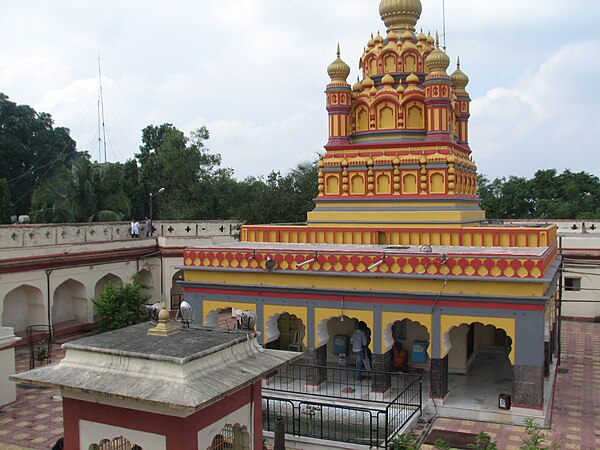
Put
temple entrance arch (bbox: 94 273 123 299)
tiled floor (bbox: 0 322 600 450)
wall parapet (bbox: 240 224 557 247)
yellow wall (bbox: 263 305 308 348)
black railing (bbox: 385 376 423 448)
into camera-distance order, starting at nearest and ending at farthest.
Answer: black railing (bbox: 385 376 423 448) < tiled floor (bbox: 0 322 600 450) < yellow wall (bbox: 263 305 308 348) < wall parapet (bbox: 240 224 557 247) < temple entrance arch (bbox: 94 273 123 299)

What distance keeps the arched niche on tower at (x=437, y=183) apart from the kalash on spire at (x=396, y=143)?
0.09 feet

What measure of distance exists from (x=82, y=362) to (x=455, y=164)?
12528mm

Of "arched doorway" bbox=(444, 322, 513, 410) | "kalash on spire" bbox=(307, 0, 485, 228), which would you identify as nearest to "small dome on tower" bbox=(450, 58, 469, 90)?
"kalash on spire" bbox=(307, 0, 485, 228)

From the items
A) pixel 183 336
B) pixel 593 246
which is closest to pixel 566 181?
pixel 593 246

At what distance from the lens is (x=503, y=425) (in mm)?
12867

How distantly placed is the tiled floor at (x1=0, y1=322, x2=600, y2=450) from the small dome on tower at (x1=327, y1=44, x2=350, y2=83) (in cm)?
1054

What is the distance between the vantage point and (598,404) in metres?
14.3

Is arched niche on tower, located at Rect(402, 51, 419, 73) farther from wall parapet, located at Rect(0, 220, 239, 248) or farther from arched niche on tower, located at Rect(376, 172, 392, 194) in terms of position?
wall parapet, located at Rect(0, 220, 239, 248)

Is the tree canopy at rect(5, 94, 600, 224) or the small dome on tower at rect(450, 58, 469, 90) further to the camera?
the tree canopy at rect(5, 94, 600, 224)

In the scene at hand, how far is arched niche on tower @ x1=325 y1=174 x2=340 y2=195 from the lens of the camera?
18.4 meters

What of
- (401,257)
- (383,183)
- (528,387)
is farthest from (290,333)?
(528,387)

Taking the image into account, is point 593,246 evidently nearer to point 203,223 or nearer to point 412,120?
point 412,120

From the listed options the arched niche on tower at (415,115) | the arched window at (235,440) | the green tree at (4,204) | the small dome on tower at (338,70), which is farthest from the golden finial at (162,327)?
the green tree at (4,204)

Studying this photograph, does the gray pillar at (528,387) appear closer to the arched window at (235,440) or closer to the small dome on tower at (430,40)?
the arched window at (235,440)
